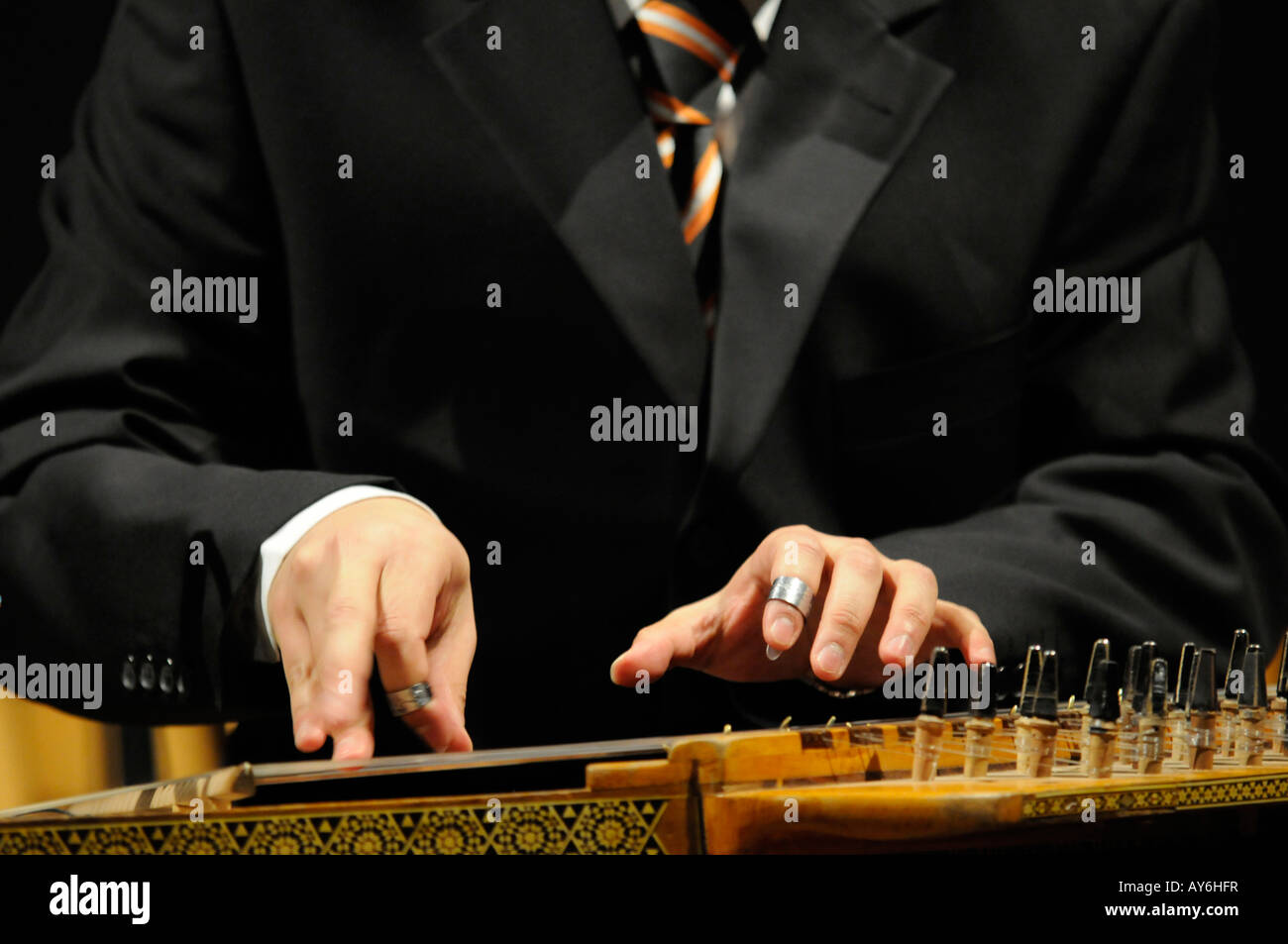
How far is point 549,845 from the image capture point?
68cm

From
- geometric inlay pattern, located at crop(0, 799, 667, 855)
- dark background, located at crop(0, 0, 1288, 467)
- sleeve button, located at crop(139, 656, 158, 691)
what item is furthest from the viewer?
dark background, located at crop(0, 0, 1288, 467)

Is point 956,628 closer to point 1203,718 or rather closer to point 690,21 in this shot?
point 1203,718

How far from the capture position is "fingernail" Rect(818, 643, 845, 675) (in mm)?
858

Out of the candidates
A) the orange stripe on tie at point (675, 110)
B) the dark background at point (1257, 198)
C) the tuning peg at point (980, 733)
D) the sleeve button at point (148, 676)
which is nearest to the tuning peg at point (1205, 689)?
the tuning peg at point (980, 733)

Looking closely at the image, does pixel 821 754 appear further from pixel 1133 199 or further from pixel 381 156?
pixel 1133 199

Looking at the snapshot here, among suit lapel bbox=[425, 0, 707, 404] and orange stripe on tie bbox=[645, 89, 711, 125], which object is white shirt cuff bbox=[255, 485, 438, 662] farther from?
orange stripe on tie bbox=[645, 89, 711, 125]

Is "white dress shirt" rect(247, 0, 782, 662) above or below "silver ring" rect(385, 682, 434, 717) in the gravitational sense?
above

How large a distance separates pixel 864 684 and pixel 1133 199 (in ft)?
2.38

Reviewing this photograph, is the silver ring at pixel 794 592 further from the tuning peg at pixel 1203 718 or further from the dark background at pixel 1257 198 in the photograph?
the dark background at pixel 1257 198

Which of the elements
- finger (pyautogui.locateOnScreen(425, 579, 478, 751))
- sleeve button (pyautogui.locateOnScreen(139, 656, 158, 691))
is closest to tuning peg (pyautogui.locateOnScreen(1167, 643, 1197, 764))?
finger (pyautogui.locateOnScreen(425, 579, 478, 751))

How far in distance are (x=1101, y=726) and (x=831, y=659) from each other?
0.57 feet

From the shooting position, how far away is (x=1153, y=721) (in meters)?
0.80

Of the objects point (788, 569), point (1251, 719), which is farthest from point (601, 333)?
point (1251, 719)

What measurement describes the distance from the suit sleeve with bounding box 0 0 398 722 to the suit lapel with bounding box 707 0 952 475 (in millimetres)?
358
